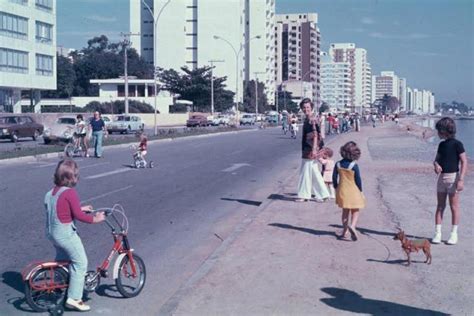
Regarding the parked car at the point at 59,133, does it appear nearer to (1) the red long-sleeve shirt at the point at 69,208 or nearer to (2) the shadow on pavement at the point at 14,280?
(2) the shadow on pavement at the point at 14,280

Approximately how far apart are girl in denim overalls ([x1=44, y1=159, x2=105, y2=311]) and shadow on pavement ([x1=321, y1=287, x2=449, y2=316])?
7.55 ft

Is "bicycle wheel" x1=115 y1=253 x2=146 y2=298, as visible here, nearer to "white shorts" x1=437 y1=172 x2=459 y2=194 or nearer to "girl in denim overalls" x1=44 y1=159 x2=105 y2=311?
"girl in denim overalls" x1=44 y1=159 x2=105 y2=311

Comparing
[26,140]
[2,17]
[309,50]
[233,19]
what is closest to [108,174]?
[26,140]

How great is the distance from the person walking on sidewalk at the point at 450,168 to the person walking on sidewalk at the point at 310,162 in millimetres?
3754

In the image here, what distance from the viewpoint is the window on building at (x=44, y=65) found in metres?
64.1

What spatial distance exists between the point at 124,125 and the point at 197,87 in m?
54.9

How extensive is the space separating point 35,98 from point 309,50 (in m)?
111

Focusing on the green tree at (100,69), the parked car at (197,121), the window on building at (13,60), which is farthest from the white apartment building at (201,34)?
the window on building at (13,60)

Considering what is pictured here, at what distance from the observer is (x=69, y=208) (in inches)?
262

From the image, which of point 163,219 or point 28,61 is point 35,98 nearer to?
point 28,61

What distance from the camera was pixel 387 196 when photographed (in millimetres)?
15305

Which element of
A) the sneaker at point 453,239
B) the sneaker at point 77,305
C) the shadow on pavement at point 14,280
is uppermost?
the sneaker at point 453,239

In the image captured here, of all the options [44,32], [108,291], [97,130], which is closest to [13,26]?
[44,32]

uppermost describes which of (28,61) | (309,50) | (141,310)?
(309,50)
